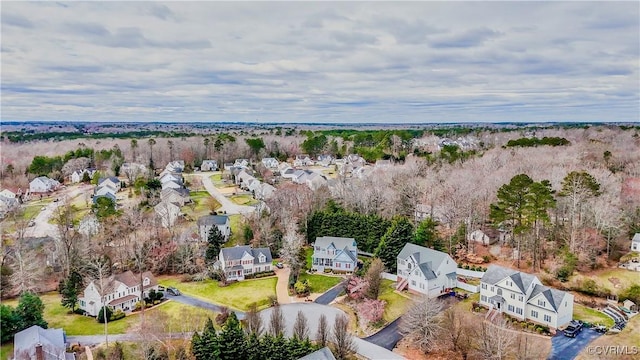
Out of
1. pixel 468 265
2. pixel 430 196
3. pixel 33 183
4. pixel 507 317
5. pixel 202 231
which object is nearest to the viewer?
pixel 507 317

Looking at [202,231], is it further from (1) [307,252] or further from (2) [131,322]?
(2) [131,322]

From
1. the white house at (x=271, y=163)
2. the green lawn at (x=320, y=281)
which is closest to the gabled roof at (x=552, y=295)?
the green lawn at (x=320, y=281)

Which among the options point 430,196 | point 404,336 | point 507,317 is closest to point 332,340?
point 404,336

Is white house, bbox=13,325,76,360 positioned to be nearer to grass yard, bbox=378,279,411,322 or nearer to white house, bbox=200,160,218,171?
grass yard, bbox=378,279,411,322

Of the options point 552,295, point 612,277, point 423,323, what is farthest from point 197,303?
point 612,277

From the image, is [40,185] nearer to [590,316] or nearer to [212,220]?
[212,220]

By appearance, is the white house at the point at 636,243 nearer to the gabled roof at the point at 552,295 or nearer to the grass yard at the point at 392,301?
the gabled roof at the point at 552,295

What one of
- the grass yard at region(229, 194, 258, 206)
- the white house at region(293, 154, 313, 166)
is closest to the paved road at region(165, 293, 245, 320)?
the grass yard at region(229, 194, 258, 206)
